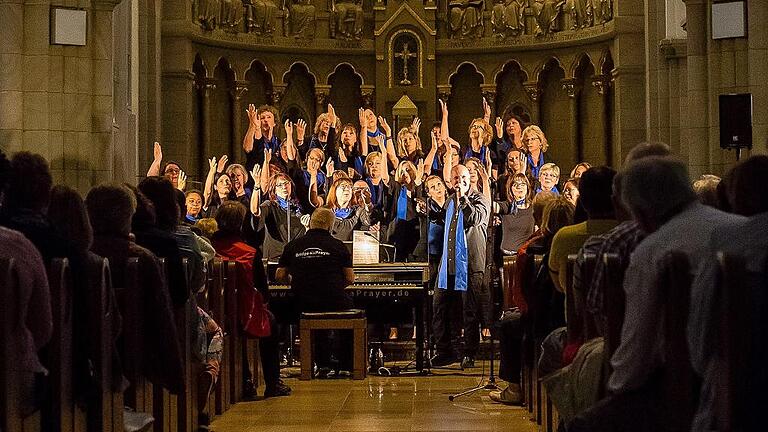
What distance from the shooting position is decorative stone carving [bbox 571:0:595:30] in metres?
19.0

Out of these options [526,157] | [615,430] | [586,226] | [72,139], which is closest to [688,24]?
[526,157]

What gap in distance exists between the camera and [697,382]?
448cm

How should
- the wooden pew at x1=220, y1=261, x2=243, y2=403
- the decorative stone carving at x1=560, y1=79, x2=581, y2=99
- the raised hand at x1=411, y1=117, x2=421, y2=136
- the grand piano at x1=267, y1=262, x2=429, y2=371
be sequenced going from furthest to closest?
the decorative stone carving at x1=560, y1=79, x2=581, y2=99, the raised hand at x1=411, y1=117, x2=421, y2=136, the grand piano at x1=267, y1=262, x2=429, y2=371, the wooden pew at x1=220, y1=261, x2=243, y2=403

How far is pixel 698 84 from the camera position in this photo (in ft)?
42.0

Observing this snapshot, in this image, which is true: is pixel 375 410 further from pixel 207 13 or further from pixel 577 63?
pixel 577 63

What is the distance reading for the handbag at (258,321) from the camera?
9.80 metres

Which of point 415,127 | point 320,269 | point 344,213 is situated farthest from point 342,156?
point 320,269

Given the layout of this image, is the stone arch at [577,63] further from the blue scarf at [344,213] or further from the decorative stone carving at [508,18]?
the blue scarf at [344,213]

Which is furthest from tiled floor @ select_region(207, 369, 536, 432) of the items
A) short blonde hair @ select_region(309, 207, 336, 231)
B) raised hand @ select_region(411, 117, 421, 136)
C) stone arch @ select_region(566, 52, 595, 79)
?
stone arch @ select_region(566, 52, 595, 79)

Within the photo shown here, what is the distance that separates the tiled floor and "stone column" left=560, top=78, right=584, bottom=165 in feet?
31.3

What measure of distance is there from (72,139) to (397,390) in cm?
396

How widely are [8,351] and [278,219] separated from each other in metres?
8.75

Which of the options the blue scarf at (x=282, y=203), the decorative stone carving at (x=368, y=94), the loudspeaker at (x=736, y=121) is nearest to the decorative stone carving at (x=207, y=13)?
the decorative stone carving at (x=368, y=94)

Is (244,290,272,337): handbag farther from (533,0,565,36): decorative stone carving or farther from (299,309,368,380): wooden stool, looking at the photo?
(533,0,565,36): decorative stone carving
